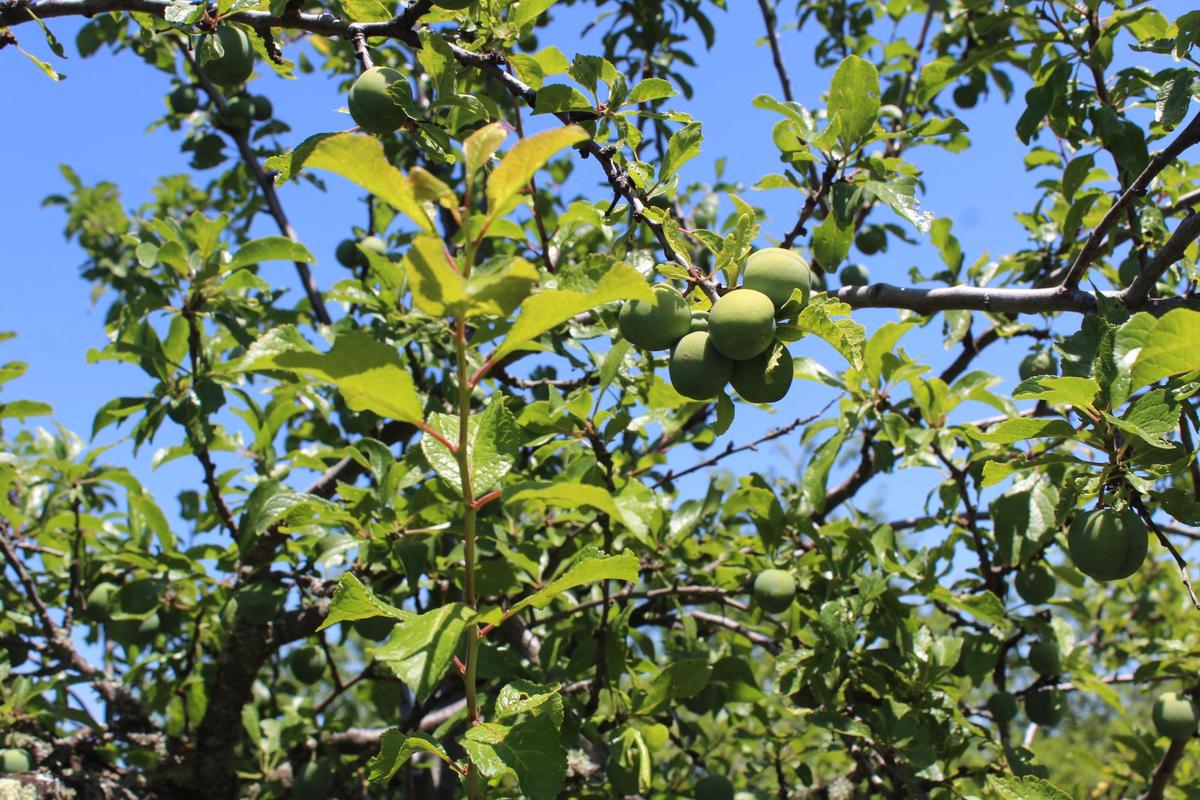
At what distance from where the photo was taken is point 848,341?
4.23 feet

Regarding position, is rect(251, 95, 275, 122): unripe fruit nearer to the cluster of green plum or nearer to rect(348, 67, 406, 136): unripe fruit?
rect(348, 67, 406, 136): unripe fruit

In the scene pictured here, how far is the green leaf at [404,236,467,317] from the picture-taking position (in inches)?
34.7

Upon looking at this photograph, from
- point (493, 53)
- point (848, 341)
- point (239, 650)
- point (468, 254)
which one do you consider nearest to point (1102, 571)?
point (848, 341)

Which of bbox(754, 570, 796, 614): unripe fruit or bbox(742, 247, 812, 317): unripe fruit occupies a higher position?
bbox(742, 247, 812, 317): unripe fruit

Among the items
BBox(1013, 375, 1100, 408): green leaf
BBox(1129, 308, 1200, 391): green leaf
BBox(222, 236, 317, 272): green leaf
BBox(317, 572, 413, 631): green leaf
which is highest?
BBox(222, 236, 317, 272): green leaf

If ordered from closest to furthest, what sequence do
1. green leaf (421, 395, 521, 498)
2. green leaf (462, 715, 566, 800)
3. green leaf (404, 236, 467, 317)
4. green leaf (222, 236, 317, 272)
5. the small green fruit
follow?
green leaf (404, 236, 467, 317) → green leaf (462, 715, 566, 800) → green leaf (421, 395, 521, 498) → green leaf (222, 236, 317, 272) → the small green fruit

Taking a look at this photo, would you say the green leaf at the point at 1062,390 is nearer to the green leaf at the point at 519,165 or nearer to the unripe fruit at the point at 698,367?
the unripe fruit at the point at 698,367

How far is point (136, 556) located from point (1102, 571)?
7.71 feet

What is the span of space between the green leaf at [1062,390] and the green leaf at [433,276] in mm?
842

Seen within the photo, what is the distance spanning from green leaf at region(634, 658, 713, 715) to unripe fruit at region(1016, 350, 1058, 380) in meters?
1.42

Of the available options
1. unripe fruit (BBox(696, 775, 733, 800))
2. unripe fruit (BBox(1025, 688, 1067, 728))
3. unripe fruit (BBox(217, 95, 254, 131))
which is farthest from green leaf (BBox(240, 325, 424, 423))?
unripe fruit (BBox(217, 95, 254, 131))

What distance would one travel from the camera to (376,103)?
157 cm

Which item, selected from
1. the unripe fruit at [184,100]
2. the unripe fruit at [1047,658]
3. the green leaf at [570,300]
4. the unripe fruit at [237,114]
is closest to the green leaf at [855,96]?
the green leaf at [570,300]

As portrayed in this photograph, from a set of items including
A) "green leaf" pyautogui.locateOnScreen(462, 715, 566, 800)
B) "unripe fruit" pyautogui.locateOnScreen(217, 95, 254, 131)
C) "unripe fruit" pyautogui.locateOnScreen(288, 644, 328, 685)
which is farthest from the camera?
"unripe fruit" pyautogui.locateOnScreen(217, 95, 254, 131)
